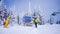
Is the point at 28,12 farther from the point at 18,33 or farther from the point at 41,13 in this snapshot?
the point at 18,33

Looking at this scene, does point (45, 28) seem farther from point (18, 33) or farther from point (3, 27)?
point (3, 27)

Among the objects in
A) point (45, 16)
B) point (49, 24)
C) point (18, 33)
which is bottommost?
point (18, 33)

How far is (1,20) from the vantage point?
1664mm

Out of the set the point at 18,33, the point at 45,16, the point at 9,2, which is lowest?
the point at 18,33

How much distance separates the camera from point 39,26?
1.64 m

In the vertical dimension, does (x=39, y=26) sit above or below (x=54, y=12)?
below

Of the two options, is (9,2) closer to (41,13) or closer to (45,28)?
(41,13)

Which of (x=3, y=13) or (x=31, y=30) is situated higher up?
(x=3, y=13)

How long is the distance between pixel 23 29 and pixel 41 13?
33 centimetres

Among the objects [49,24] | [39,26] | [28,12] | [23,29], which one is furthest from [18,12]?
[49,24]

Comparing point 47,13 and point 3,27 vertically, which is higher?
point 47,13

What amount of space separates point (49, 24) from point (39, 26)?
5.5 inches

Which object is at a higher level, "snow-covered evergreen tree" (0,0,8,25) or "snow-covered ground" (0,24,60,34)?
"snow-covered evergreen tree" (0,0,8,25)

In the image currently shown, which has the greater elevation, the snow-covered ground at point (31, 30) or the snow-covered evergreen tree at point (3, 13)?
the snow-covered evergreen tree at point (3, 13)
